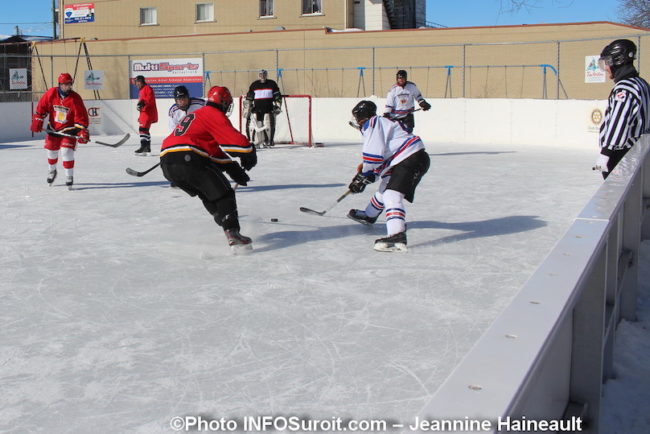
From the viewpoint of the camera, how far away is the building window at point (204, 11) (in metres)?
28.3

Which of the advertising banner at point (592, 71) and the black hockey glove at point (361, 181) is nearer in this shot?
the black hockey glove at point (361, 181)

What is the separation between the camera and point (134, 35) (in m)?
29.6

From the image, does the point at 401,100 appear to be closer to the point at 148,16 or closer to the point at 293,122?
the point at 293,122

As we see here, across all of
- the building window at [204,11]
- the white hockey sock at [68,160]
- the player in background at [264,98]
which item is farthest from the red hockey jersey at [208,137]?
the building window at [204,11]

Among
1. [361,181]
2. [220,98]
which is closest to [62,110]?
[220,98]

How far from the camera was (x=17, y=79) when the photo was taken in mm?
20000

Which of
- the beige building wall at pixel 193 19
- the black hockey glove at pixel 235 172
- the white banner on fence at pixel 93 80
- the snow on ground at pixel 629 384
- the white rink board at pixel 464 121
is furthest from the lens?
the beige building wall at pixel 193 19

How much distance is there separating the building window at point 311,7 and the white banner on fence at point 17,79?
1050cm

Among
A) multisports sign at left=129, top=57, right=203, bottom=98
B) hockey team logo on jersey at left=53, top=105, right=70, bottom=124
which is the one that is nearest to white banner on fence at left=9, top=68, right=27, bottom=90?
multisports sign at left=129, top=57, right=203, bottom=98

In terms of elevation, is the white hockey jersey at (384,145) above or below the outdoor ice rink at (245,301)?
above

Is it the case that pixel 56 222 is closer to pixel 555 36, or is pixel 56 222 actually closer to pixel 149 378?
pixel 149 378

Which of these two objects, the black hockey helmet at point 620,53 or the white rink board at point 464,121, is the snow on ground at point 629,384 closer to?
the black hockey helmet at point 620,53

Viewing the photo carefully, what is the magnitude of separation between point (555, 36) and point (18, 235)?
18.6 m

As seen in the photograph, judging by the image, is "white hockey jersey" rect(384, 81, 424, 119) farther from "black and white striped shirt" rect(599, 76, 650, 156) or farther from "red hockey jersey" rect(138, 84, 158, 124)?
"black and white striped shirt" rect(599, 76, 650, 156)
